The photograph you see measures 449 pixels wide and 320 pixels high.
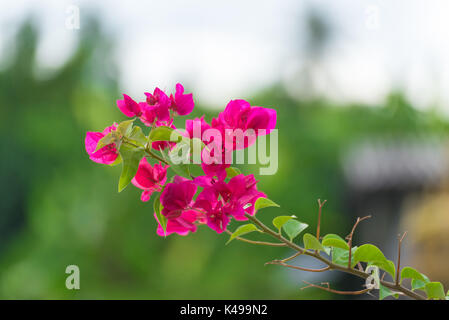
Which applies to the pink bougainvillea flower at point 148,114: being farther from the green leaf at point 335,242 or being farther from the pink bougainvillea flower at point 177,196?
the green leaf at point 335,242

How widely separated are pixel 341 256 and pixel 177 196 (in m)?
0.14

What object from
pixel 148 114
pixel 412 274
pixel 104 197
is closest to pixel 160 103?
Result: pixel 148 114

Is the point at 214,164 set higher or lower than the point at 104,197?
lower

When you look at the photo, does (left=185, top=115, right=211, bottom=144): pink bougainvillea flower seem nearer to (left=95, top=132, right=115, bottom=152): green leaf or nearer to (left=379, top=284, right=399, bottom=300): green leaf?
(left=95, top=132, right=115, bottom=152): green leaf

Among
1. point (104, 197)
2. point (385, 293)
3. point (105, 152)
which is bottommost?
point (385, 293)

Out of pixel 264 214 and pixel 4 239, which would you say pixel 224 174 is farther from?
pixel 4 239

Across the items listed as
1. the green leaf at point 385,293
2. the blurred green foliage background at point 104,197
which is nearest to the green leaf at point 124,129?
the green leaf at point 385,293

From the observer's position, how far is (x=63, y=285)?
5.46 m

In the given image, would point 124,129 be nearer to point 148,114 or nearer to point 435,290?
point 148,114

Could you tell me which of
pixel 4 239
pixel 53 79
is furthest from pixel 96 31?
pixel 4 239

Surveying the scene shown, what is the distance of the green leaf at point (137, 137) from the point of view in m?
0.36

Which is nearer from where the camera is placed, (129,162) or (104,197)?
(129,162)

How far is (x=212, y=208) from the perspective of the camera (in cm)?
37

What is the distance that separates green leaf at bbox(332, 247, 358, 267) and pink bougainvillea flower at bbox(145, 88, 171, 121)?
173 mm
